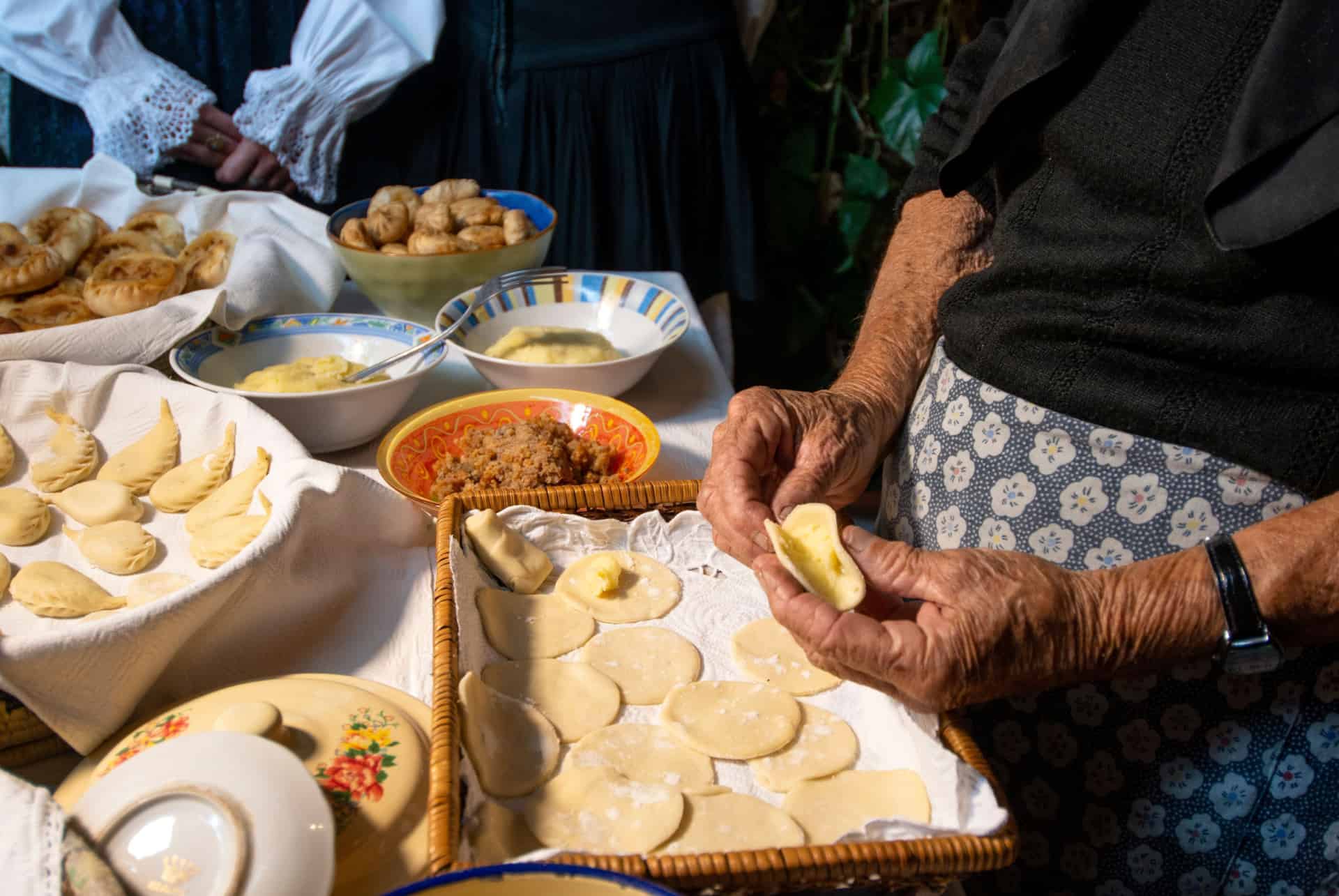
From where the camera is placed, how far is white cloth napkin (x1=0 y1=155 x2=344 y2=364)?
1.31 meters

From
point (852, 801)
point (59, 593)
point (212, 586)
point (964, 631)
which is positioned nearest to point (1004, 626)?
point (964, 631)

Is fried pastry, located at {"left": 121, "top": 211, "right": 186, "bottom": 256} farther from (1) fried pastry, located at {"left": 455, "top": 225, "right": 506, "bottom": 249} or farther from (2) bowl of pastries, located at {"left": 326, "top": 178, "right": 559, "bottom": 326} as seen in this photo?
(1) fried pastry, located at {"left": 455, "top": 225, "right": 506, "bottom": 249}

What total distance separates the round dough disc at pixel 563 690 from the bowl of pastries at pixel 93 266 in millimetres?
887

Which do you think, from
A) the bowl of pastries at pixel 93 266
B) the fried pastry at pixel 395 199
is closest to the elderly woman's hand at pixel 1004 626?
the bowl of pastries at pixel 93 266

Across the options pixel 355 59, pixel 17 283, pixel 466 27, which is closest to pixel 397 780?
pixel 17 283

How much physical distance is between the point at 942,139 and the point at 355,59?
1668mm

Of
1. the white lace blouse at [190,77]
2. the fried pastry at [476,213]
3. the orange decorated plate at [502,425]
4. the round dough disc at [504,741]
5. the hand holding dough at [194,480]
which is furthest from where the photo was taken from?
the white lace blouse at [190,77]

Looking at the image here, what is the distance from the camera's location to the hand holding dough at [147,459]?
3.73ft

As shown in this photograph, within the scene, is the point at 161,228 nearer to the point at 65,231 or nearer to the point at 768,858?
the point at 65,231

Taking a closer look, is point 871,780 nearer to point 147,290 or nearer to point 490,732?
point 490,732

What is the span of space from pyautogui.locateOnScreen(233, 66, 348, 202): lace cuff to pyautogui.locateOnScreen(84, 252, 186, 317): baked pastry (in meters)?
0.93

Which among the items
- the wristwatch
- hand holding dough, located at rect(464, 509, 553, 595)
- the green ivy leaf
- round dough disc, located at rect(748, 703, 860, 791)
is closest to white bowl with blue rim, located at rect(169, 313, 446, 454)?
hand holding dough, located at rect(464, 509, 553, 595)

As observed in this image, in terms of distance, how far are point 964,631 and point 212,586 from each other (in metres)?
0.66

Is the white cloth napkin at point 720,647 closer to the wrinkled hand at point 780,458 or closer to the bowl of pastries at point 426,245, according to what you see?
the wrinkled hand at point 780,458
